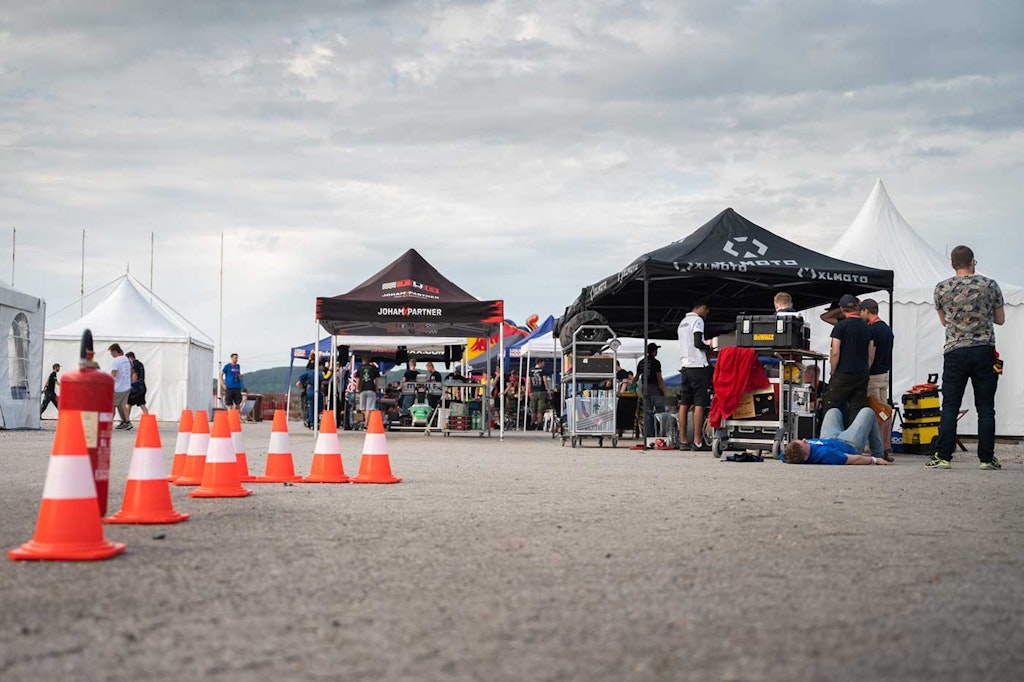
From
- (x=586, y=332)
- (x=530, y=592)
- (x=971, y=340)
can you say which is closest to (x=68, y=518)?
(x=530, y=592)

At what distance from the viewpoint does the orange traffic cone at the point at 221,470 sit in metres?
7.04

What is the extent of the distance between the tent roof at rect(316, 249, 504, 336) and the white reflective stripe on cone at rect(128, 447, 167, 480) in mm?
12860

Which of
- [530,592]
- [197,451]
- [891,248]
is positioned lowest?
[530,592]

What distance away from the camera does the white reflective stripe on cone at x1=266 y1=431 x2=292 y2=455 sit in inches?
338

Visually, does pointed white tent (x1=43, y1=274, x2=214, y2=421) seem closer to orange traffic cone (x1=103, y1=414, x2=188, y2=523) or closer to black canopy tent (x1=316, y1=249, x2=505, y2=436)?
black canopy tent (x1=316, y1=249, x2=505, y2=436)

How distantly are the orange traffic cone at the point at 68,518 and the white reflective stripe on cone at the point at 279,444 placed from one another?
165 inches

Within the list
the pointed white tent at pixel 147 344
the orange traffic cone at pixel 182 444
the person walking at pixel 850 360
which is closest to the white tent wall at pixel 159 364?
the pointed white tent at pixel 147 344

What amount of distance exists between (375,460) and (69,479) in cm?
428

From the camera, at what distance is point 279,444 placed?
8656 millimetres

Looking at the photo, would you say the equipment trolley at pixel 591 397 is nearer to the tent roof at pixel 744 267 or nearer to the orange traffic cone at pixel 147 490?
the tent roof at pixel 744 267

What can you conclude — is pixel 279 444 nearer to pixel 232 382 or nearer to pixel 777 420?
pixel 777 420

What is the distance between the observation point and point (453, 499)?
709 centimetres

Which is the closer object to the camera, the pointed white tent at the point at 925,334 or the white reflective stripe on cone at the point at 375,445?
the white reflective stripe on cone at the point at 375,445

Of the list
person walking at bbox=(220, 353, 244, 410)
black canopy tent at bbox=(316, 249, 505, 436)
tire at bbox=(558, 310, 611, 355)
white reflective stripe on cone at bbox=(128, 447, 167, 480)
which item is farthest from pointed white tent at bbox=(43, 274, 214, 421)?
white reflective stripe on cone at bbox=(128, 447, 167, 480)
